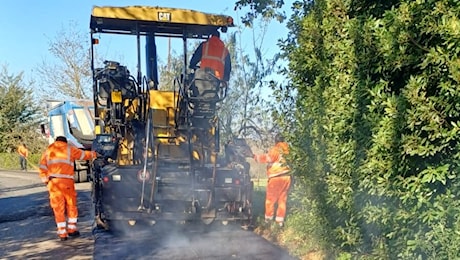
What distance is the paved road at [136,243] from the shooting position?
6406mm

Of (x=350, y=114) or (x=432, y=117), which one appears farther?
(x=350, y=114)

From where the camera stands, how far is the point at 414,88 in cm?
278

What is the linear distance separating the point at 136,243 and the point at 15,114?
32.2m

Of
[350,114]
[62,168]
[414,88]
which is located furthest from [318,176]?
[62,168]

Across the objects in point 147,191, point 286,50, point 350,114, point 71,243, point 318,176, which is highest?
point 286,50

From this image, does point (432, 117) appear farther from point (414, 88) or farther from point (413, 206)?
point (413, 206)

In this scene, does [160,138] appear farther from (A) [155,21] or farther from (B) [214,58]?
(A) [155,21]

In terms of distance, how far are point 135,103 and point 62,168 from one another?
4.82ft

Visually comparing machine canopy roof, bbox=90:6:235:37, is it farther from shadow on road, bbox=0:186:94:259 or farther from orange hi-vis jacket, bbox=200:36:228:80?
shadow on road, bbox=0:186:94:259

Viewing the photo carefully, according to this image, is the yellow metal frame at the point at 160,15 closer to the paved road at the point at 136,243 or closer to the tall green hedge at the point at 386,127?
the paved road at the point at 136,243

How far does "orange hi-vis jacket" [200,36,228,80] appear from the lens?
25.3 feet

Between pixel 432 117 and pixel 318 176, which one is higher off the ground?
pixel 432 117

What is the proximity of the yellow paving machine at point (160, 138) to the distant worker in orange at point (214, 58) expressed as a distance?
0.64ft

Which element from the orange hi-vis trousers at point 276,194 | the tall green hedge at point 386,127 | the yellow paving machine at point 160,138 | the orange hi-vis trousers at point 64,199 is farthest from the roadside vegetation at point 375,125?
the orange hi-vis trousers at point 64,199
